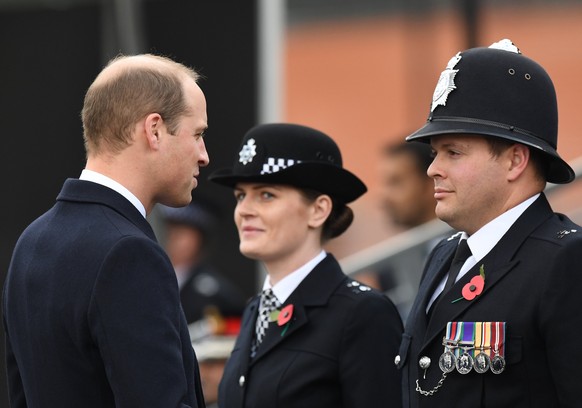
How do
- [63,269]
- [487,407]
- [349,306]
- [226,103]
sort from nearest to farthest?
[63,269] < [487,407] < [349,306] < [226,103]

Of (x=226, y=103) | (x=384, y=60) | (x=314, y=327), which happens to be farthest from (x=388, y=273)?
(x=314, y=327)

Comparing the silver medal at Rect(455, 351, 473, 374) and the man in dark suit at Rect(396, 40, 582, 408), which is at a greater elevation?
the man in dark suit at Rect(396, 40, 582, 408)

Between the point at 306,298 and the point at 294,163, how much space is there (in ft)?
1.49

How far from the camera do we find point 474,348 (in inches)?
120

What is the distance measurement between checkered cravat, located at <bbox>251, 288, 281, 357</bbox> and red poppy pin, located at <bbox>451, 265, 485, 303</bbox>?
0.94 m

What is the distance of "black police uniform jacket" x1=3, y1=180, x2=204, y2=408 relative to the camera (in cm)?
274

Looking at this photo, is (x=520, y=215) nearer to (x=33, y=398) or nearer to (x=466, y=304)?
(x=466, y=304)

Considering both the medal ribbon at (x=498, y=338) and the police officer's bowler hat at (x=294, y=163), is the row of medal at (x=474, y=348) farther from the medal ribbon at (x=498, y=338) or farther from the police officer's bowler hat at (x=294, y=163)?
the police officer's bowler hat at (x=294, y=163)

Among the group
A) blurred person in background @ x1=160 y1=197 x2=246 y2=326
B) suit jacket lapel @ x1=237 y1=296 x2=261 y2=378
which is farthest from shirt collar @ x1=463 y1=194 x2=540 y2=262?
blurred person in background @ x1=160 y1=197 x2=246 y2=326

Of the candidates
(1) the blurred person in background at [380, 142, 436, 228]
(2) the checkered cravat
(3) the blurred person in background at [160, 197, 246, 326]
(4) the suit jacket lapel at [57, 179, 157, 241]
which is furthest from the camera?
(3) the blurred person in background at [160, 197, 246, 326]

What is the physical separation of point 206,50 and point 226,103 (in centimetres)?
34

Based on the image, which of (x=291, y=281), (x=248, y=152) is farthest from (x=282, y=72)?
(x=291, y=281)

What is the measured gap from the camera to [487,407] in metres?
3.00

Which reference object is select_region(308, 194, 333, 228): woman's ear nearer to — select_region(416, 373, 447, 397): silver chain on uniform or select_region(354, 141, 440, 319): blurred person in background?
select_region(416, 373, 447, 397): silver chain on uniform
